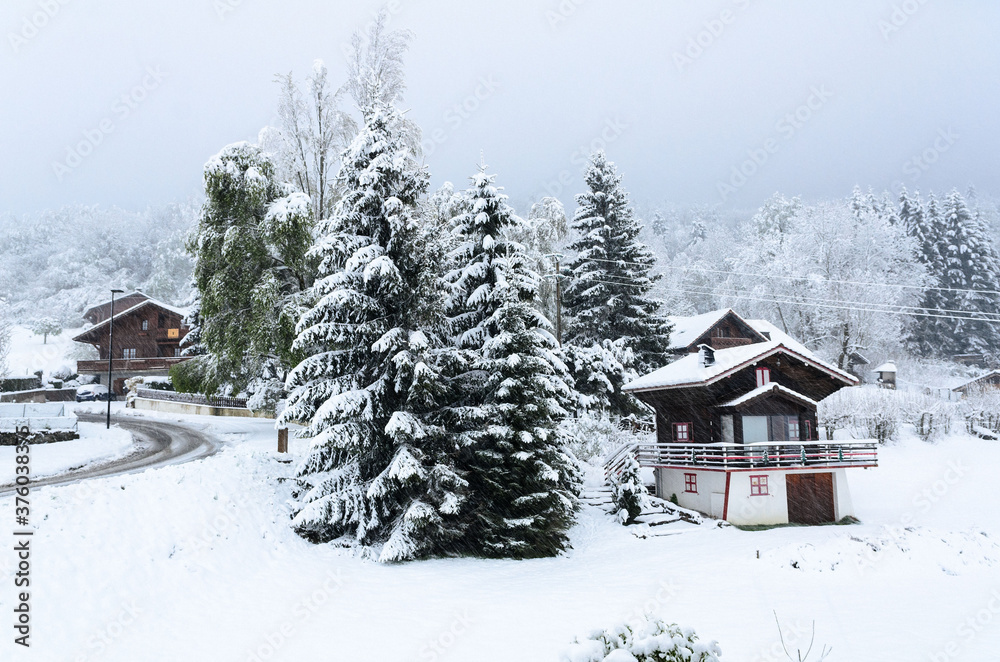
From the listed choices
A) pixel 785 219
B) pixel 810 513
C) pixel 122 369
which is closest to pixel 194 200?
pixel 122 369

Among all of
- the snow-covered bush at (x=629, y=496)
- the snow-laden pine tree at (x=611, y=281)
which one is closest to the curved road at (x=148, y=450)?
the snow-covered bush at (x=629, y=496)

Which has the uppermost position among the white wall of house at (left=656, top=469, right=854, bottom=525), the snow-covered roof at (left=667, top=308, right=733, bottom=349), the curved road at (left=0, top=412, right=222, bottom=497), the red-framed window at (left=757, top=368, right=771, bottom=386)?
the snow-covered roof at (left=667, top=308, right=733, bottom=349)

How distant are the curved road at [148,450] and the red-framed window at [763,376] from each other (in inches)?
886

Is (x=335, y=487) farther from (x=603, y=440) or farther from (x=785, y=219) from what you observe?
(x=785, y=219)

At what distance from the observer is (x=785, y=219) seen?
87.4m

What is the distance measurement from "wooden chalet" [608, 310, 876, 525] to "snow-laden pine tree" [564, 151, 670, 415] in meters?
7.35

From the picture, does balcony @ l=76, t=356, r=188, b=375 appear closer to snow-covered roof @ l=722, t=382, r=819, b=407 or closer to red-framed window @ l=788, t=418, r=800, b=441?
snow-covered roof @ l=722, t=382, r=819, b=407

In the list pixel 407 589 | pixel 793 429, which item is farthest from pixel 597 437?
pixel 407 589

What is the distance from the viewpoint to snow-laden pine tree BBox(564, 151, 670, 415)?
113 ft

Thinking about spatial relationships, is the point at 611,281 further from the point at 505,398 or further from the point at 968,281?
the point at 968,281

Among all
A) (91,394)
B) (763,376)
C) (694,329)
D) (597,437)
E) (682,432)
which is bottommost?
(597,437)

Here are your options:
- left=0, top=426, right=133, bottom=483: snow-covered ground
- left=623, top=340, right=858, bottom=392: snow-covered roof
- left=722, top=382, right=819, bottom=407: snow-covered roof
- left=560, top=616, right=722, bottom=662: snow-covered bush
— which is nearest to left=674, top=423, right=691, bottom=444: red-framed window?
left=623, top=340, right=858, bottom=392: snow-covered roof

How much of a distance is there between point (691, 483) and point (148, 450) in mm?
22344

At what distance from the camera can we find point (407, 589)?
14.8 metres
